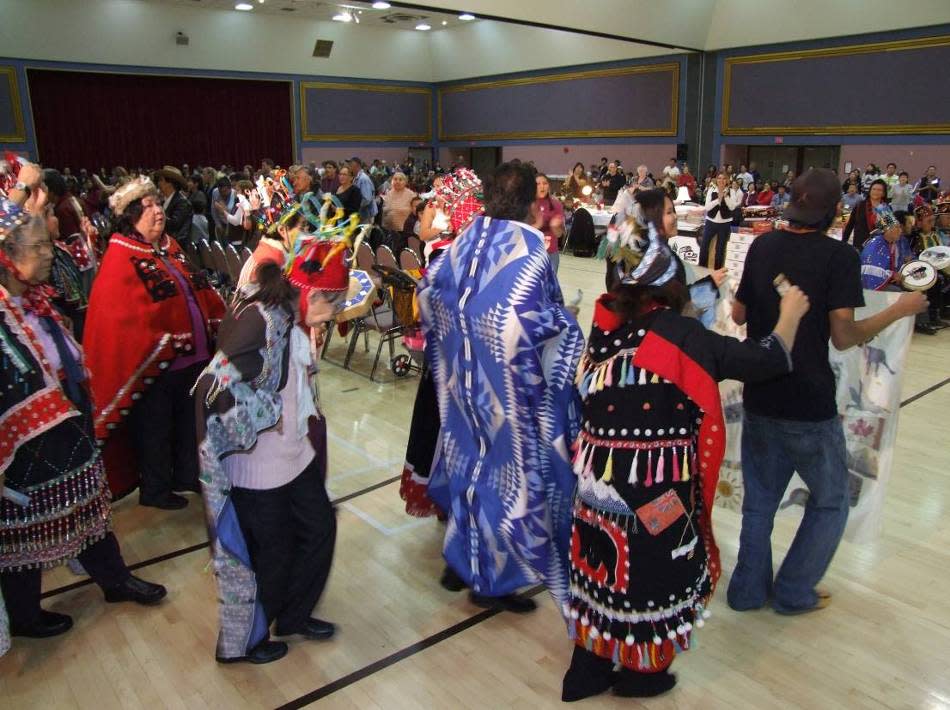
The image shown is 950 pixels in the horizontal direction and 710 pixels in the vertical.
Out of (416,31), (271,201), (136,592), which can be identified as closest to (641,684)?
(136,592)

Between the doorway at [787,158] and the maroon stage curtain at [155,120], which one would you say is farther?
the maroon stage curtain at [155,120]

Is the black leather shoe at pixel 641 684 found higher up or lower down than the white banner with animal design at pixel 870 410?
lower down

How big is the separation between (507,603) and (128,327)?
1860 millimetres

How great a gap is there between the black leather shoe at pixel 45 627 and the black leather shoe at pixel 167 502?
846mm

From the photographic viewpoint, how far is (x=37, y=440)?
7.66 feet

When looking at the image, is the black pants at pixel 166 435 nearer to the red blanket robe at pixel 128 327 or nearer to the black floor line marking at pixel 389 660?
the red blanket robe at pixel 128 327

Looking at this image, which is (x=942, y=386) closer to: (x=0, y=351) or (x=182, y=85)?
(x=0, y=351)

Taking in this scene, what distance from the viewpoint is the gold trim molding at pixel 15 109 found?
16578 mm

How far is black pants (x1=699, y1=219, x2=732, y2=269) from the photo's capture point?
8.85m

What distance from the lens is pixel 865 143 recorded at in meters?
15.0

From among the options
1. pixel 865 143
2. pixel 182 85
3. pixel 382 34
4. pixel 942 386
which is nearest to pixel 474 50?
pixel 382 34

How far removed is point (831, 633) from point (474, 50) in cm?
2084

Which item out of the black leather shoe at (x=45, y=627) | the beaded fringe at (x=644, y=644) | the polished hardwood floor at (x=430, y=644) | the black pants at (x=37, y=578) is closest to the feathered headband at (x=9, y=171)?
the polished hardwood floor at (x=430, y=644)

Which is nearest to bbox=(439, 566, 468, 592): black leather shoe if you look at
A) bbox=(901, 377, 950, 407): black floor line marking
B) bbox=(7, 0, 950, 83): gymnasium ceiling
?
bbox=(901, 377, 950, 407): black floor line marking
